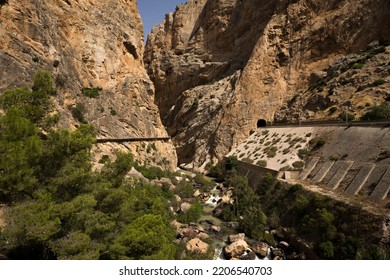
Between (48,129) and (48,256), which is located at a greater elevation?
(48,129)

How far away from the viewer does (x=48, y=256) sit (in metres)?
10.3

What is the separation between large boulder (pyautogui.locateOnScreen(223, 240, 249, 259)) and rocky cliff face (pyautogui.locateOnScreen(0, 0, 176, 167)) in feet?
50.9

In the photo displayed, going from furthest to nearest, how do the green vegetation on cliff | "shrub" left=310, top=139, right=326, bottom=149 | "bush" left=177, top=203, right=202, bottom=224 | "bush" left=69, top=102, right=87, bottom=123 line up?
"shrub" left=310, top=139, right=326, bottom=149 < "bush" left=69, top=102, right=87, bottom=123 < "bush" left=177, top=203, right=202, bottom=224 < the green vegetation on cliff

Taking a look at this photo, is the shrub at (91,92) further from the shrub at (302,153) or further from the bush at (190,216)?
the shrub at (302,153)

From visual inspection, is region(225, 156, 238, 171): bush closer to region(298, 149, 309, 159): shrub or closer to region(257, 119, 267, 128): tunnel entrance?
region(257, 119, 267, 128): tunnel entrance

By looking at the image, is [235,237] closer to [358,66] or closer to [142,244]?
[142,244]

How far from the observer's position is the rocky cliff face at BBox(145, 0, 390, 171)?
1727 inches

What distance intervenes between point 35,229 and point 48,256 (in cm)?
260

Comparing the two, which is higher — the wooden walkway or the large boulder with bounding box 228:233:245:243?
the wooden walkway

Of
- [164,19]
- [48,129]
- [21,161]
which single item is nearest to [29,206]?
[21,161]

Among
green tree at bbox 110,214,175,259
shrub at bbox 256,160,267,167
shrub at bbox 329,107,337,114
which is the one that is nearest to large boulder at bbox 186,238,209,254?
green tree at bbox 110,214,175,259

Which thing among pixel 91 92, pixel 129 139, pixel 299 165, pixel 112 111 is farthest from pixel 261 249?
pixel 91 92

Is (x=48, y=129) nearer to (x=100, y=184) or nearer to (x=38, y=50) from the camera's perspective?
(x=100, y=184)

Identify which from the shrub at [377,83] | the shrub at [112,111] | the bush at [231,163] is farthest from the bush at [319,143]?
the shrub at [112,111]
